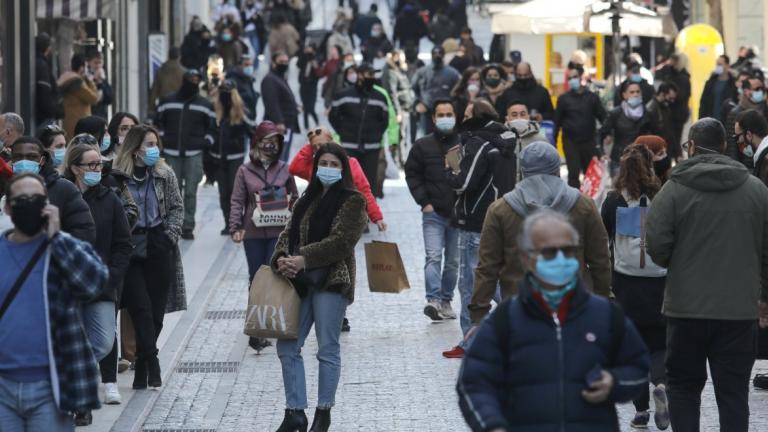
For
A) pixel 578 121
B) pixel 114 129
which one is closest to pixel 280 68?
pixel 578 121

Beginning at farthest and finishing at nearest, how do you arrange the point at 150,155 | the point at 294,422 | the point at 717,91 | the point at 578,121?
1. the point at 717,91
2. the point at 578,121
3. the point at 150,155
4. the point at 294,422

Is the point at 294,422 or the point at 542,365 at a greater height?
the point at 542,365

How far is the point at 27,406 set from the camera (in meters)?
6.83

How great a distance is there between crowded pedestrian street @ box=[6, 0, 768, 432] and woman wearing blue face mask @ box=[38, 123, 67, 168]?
0.02 meters

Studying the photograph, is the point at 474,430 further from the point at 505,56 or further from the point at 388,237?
the point at 505,56

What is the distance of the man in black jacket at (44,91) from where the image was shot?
65.3ft

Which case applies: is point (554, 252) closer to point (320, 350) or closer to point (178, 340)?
point (320, 350)

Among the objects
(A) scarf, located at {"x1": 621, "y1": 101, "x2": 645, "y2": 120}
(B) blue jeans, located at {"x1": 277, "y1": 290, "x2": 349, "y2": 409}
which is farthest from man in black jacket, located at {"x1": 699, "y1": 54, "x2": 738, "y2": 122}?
(B) blue jeans, located at {"x1": 277, "y1": 290, "x2": 349, "y2": 409}

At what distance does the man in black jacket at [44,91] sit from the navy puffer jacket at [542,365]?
48.6 ft

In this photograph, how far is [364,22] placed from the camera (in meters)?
41.0

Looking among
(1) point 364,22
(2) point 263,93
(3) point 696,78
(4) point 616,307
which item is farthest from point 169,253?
(1) point 364,22

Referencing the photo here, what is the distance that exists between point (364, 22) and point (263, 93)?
20.4m

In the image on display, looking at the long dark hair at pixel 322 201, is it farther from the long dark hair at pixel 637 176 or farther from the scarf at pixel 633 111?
the scarf at pixel 633 111

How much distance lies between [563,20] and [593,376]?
20.3 metres
